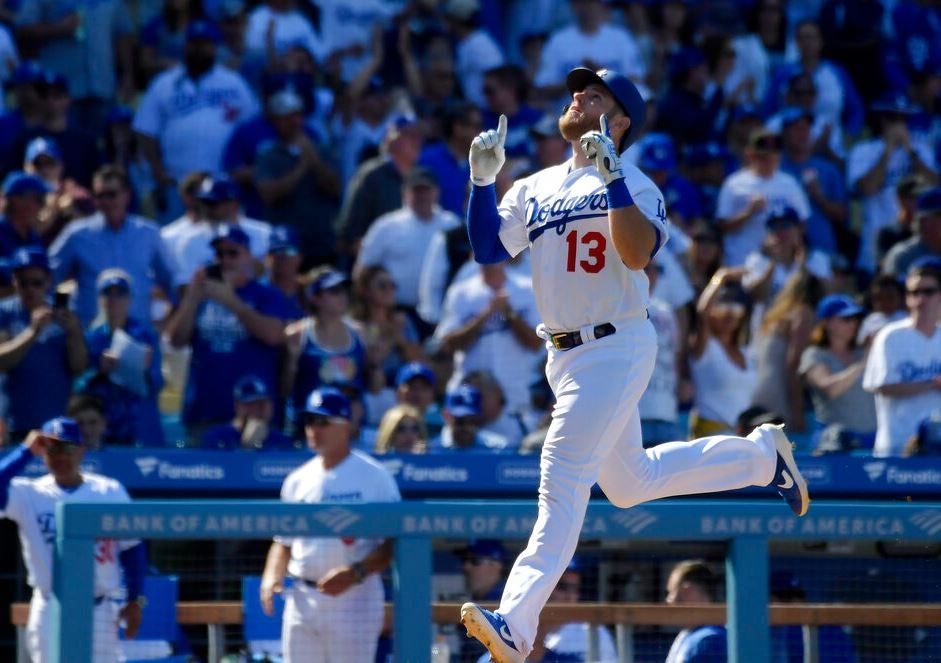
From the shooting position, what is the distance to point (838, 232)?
38.5 feet

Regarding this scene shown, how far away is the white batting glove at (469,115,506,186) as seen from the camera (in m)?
5.26

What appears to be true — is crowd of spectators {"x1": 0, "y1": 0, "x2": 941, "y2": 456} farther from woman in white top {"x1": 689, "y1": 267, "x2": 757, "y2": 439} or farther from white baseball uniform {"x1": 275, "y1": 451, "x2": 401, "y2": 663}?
white baseball uniform {"x1": 275, "y1": 451, "x2": 401, "y2": 663}

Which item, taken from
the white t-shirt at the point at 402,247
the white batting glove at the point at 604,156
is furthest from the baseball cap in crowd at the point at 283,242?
the white batting glove at the point at 604,156

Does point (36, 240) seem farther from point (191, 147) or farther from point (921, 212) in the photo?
point (921, 212)

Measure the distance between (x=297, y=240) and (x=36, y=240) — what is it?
1.62 m

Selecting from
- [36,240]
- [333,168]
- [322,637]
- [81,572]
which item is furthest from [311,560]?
[333,168]

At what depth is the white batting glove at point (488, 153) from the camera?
17.3 feet

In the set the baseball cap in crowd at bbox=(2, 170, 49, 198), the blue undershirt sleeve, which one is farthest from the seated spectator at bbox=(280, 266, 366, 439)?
the blue undershirt sleeve

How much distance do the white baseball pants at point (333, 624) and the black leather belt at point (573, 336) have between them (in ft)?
4.44

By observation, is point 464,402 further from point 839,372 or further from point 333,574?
point 333,574

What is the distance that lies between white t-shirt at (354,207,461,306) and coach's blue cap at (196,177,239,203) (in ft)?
2.86

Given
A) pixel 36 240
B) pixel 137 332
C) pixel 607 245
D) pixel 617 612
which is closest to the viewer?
pixel 607 245

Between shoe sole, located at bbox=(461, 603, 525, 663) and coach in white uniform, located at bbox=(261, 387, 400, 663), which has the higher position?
coach in white uniform, located at bbox=(261, 387, 400, 663)

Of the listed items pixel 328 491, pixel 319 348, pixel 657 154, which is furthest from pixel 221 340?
pixel 657 154
